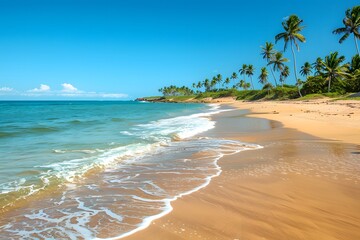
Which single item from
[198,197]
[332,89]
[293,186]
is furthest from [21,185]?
[332,89]

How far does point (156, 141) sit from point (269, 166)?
7.35 m

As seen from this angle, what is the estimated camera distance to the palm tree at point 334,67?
54.2m

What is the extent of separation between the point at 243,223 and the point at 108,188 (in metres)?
3.64

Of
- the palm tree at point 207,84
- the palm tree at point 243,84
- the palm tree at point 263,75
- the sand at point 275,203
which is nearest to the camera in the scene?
the sand at point 275,203

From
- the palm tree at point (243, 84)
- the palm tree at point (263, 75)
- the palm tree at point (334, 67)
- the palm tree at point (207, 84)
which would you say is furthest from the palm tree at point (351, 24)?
the palm tree at point (207, 84)

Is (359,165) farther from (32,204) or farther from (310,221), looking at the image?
(32,204)

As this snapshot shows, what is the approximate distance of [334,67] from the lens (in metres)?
55.2

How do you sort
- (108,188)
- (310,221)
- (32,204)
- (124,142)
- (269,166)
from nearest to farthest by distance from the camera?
(310,221) < (32,204) < (108,188) < (269,166) < (124,142)

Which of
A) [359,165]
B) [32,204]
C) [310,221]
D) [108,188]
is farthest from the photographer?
[359,165]

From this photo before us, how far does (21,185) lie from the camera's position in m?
6.81

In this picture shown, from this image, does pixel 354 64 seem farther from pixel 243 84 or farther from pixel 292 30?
pixel 243 84

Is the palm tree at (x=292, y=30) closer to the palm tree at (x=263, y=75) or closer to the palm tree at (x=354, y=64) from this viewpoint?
the palm tree at (x=354, y=64)

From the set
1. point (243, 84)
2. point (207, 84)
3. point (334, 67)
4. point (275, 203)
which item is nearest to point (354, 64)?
point (334, 67)

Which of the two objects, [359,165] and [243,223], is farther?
[359,165]
